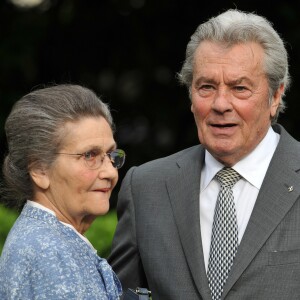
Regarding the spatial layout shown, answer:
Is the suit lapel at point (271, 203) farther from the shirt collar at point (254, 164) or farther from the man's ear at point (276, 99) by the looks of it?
the man's ear at point (276, 99)

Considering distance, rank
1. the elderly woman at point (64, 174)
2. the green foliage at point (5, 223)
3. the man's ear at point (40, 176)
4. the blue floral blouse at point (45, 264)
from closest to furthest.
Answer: the blue floral blouse at point (45, 264)
the elderly woman at point (64, 174)
the man's ear at point (40, 176)
the green foliage at point (5, 223)

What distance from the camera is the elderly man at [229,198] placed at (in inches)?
145

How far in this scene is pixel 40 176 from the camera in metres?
3.24

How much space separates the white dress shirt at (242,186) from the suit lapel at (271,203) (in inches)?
1.8

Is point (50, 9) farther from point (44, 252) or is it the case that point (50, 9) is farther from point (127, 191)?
point (44, 252)

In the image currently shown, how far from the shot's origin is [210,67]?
12.6 ft

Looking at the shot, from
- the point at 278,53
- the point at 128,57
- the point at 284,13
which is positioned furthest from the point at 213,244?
the point at 128,57

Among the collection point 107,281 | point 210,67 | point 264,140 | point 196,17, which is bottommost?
point 107,281

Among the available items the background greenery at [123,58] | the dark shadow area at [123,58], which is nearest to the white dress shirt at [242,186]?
the background greenery at [123,58]

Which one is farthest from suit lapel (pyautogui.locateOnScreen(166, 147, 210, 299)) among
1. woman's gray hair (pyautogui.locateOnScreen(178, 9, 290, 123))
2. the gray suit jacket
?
woman's gray hair (pyautogui.locateOnScreen(178, 9, 290, 123))

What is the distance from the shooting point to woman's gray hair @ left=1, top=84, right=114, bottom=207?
3217 mm

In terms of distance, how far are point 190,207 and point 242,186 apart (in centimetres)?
23

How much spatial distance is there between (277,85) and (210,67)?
31 cm

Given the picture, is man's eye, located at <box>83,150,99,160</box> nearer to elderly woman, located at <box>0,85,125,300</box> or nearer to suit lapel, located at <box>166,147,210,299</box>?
elderly woman, located at <box>0,85,125,300</box>
